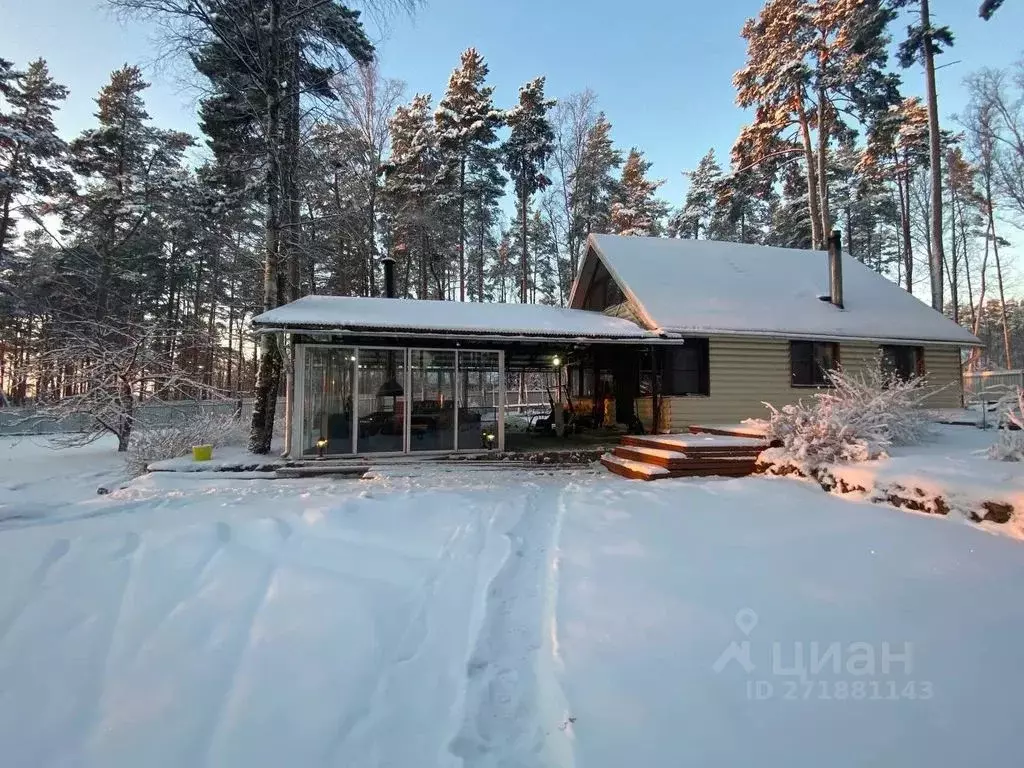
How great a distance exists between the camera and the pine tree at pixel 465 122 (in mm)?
19656

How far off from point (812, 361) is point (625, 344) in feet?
14.1

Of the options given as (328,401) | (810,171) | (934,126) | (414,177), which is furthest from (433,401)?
(934,126)

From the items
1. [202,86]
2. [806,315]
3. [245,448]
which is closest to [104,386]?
[245,448]

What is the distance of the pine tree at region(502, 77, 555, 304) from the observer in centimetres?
2014

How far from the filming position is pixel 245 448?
9.99 meters

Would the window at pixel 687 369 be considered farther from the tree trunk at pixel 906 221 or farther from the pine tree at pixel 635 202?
the tree trunk at pixel 906 221

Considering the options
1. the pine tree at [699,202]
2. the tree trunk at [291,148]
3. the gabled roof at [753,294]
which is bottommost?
the gabled roof at [753,294]

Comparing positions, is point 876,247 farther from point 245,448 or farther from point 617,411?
point 245,448

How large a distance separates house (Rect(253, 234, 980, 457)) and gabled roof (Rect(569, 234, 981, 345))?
2.0 inches

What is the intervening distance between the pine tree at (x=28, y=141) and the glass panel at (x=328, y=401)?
52.3ft

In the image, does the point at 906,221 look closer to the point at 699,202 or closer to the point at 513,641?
the point at 699,202

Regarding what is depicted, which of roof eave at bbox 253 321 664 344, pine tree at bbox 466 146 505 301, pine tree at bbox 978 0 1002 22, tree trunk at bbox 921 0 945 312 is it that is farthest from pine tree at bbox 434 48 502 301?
pine tree at bbox 978 0 1002 22

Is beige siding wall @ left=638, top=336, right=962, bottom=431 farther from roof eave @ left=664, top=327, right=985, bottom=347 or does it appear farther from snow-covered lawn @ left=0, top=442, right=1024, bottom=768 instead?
snow-covered lawn @ left=0, top=442, right=1024, bottom=768

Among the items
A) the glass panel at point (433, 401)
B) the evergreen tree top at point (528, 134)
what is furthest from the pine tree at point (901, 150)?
the glass panel at point (433, 401)
